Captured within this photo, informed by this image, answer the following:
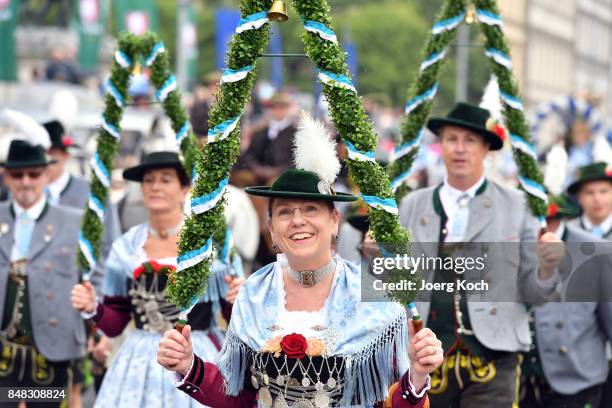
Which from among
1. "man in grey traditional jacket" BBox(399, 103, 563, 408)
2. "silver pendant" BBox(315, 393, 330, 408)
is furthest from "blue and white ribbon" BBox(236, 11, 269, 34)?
"man in grey traditional jacket" BBox(399, 103, 563, 408)

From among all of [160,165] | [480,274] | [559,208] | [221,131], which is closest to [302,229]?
[221,131]

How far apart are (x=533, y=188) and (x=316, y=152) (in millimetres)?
2645

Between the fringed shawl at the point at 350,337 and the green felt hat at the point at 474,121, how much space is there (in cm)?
253

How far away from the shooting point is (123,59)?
9117mm

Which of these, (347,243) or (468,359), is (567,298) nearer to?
(468,359)

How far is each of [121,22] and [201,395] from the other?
19.0 meters

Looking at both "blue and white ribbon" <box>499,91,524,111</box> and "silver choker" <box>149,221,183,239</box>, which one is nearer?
"silver choker" <box>149,221,183,239</box>

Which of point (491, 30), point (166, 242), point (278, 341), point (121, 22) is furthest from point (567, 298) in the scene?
point (121, 22)

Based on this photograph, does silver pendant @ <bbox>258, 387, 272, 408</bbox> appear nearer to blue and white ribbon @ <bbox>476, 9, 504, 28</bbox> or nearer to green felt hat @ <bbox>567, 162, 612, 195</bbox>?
blue and white ribbon @ <bbox>476, 9, 504, 28</bbox>

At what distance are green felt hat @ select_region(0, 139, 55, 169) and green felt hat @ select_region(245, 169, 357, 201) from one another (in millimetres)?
4082

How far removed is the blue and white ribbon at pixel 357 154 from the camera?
6242 mm

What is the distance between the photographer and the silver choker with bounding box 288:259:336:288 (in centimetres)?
640

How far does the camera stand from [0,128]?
69.2 ft

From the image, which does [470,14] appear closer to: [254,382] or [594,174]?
[594,174]
